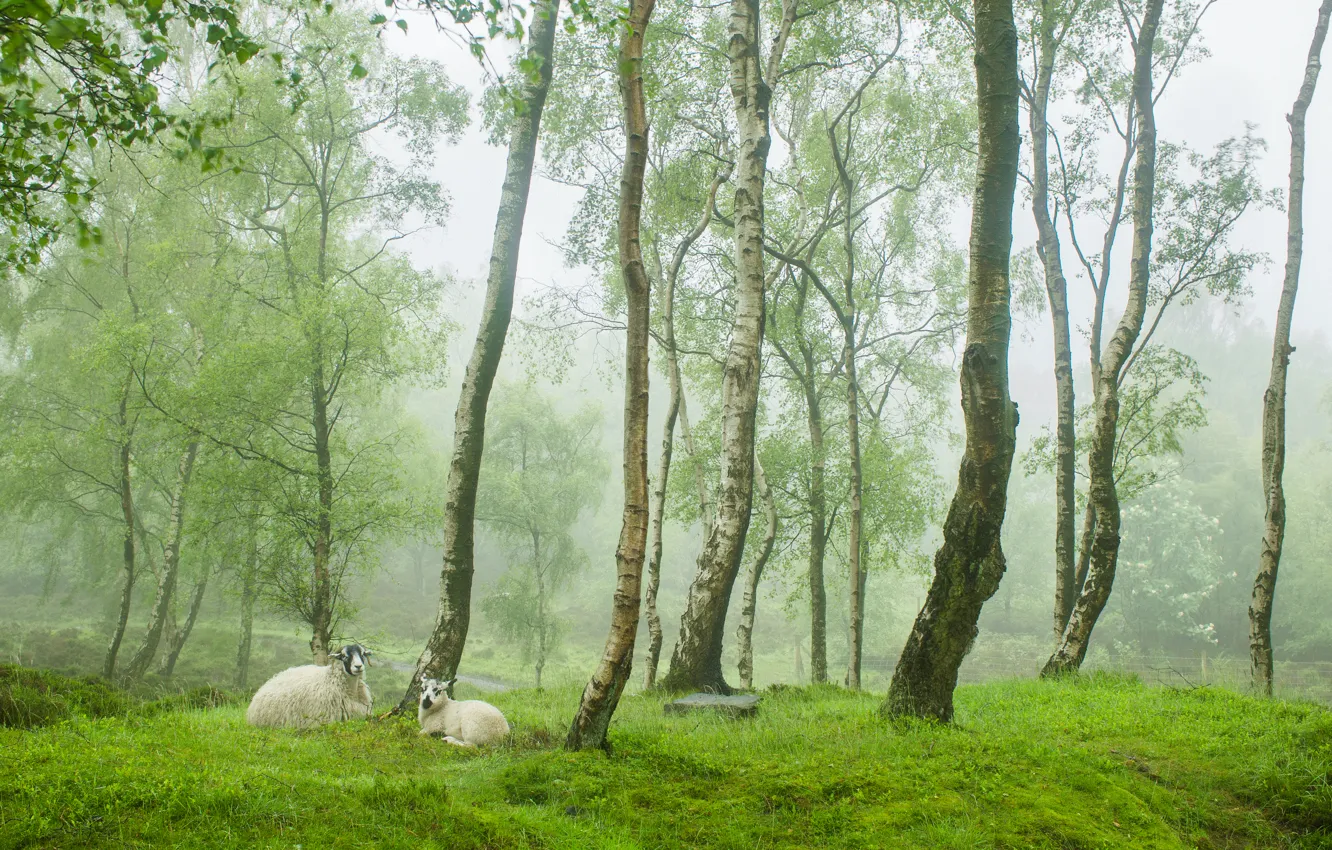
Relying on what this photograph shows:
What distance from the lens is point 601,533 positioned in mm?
82938

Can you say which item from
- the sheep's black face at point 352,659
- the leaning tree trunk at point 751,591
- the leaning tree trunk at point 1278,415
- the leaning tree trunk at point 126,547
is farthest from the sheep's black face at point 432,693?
the leaning tree trunk at point 126,547

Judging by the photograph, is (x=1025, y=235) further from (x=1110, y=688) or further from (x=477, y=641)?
(x=1110, y=688)

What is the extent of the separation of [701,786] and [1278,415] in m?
13.7

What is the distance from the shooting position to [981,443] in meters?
7.50

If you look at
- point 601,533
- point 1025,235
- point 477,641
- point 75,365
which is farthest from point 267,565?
point 1025,235

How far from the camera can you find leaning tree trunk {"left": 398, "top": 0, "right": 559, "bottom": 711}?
399 inches

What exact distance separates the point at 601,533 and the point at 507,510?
154 feet

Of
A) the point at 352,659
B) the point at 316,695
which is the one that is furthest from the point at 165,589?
the point at 352,659

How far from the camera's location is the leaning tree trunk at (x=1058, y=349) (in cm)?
1440

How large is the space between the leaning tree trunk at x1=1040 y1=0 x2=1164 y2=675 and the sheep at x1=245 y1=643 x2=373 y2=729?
11204 millimetres

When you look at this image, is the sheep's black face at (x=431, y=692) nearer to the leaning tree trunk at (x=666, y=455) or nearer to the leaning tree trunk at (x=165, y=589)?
the leaning tree trunk at (x=666, y=455)

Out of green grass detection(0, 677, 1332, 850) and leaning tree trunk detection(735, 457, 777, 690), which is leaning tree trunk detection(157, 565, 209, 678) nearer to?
leaning tree trunk detection(735, 457, 777, 690)

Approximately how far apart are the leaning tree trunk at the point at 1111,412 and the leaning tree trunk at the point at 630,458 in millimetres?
8711

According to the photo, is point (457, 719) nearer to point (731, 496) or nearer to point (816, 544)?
point (731, 496)
